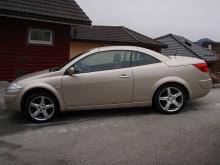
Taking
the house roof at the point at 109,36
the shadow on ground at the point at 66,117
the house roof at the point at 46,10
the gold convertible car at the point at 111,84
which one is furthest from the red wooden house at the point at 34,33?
the house roof at the point at 109,36

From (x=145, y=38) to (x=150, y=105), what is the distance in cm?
1796

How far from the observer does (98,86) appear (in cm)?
734

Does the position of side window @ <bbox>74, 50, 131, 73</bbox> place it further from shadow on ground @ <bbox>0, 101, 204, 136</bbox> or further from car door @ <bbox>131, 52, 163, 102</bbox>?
shadow on ground @ <bbox>0, 101, 204, 136</bbox>

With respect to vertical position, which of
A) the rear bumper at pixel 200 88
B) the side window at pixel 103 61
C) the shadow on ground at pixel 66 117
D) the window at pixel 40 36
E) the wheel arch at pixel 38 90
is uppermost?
the window at pixel 40 36

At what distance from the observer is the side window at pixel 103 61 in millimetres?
7480

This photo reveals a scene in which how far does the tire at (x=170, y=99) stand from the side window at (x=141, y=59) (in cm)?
62

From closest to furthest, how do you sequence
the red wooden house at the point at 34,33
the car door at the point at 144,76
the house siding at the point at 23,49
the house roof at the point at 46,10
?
1. the car door at the point at 144,76
2. the house roof at the point at 46,10
3. the red wooden house at the point at 34,33
4. the house siding at the point at 23,49

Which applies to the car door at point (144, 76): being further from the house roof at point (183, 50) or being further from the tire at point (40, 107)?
the house roof at point (183, 50)

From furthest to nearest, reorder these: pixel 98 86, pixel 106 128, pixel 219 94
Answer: pixel 219 94
pixel 98 86
pixel 106 128

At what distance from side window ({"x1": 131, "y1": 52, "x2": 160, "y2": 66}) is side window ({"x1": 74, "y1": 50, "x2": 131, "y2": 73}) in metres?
0.11

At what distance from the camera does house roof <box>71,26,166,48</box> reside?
2145 cm

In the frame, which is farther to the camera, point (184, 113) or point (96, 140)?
point (184, 113)

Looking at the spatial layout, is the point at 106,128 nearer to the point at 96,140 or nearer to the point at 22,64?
the point at 96,140

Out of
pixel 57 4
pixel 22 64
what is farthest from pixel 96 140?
pixel 57 4
